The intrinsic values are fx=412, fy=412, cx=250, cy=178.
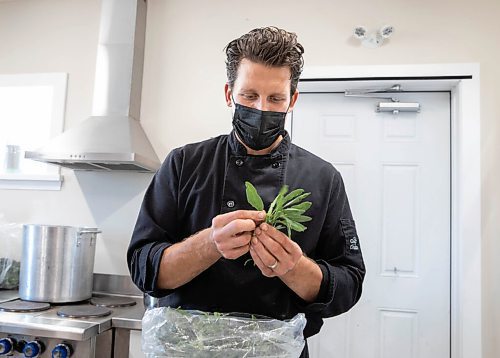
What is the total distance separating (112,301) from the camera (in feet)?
7.01

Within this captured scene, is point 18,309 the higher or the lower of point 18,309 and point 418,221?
the lower

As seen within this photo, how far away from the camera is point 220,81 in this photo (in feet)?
7.59

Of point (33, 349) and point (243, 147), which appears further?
point (33, 349)

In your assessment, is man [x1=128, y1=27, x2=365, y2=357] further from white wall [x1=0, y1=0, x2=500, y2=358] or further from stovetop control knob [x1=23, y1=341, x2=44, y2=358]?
white wall [x1=0, y1=0, x2=500, y2=358]

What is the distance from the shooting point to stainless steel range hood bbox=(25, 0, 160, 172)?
2109 mm

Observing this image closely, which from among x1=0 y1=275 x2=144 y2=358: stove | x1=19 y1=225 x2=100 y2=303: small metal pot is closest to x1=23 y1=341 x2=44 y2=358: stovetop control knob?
x1=0 y1=275 x2=144 y2=358: stove

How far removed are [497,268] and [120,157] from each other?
1.89 meters

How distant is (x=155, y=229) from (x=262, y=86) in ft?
1.30

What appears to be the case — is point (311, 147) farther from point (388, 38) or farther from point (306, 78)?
point (388, 38)

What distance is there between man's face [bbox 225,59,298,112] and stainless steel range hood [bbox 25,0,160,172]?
1.25 m

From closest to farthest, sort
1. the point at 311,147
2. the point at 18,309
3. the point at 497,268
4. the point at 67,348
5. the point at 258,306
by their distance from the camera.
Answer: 1. the point at 258,306
2. the point at 67,348
3. the point at 18,309
4. the point at 497,268
5. the point at 311,147

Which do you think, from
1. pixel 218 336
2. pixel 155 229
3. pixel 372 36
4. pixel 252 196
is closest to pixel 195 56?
pixel 372 36

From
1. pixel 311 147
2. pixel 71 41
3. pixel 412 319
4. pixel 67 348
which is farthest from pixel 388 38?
pixel 67 348

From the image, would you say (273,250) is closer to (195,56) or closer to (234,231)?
(234,231)
